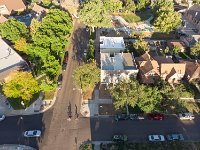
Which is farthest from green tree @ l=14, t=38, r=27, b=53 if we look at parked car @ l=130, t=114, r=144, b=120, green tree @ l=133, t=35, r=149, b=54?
parked car @ l=130, t=114, r=144, b=120

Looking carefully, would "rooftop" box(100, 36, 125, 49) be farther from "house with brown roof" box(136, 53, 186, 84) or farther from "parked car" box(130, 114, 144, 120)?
"parked car" box(130, 114, 144, 120)

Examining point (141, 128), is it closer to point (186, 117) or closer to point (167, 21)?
point (186, 117)

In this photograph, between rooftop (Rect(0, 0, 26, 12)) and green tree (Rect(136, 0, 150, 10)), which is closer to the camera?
rooftop (Rect(0, 0, 26, 12))

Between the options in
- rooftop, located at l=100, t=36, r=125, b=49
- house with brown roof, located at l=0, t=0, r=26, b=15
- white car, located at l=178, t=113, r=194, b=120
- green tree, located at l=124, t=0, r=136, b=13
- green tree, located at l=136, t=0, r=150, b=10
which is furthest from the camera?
green tree, located at l=136, t=0, r=150, b=10

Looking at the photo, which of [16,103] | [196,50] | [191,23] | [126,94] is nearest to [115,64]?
[126,94]

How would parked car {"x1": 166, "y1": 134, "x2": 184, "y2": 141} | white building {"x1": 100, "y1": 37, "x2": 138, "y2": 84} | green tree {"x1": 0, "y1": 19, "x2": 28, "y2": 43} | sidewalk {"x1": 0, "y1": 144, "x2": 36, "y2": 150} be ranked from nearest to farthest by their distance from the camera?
sidewalk {"x1": 0, "y1": 144, "x2": 36, "y2": 150} → parked car {"x1": 166, "y1": 134, "x2": 184, "y2": 141} → white building {"x1": 100, "y1": 37, "x2": 138, "y2": 84} → green tree {"x1": 0, "y1": 19, "x2": 28, "y2": 43}

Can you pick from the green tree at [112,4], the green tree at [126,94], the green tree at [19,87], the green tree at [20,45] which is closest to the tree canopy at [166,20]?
the green tree at [112,4]

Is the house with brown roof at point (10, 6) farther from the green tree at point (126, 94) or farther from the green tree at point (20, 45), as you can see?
the green tree at point (126, 94)
